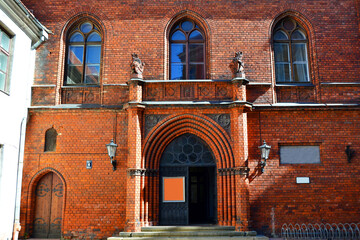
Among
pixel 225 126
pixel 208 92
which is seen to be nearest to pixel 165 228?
pixel 225 126

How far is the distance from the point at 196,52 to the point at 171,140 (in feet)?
10.5

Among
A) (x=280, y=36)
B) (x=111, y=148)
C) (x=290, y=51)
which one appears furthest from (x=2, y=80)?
(x=290, y=51)

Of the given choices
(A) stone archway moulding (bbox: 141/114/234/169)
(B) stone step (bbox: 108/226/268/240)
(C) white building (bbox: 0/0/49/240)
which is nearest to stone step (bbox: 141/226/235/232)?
(B) stone step (bbox: 108/226/268/240)

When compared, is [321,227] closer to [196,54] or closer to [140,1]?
[196,54]

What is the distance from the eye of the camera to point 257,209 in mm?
10453

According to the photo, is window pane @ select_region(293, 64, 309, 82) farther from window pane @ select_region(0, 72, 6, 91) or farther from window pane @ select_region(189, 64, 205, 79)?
window pane @ select_region(0, 72, 6, 91)

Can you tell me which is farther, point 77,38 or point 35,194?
point 77,38

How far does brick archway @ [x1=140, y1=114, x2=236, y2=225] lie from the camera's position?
1013cm

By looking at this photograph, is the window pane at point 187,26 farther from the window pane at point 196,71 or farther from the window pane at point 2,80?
the window pane at point 2,80

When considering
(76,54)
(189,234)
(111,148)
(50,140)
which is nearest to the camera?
(189,234)

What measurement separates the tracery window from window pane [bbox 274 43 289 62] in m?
8.50

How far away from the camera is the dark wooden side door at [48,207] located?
10.6 m

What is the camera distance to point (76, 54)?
38.8 ft

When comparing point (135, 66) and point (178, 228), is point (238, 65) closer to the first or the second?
point (135, 66)
